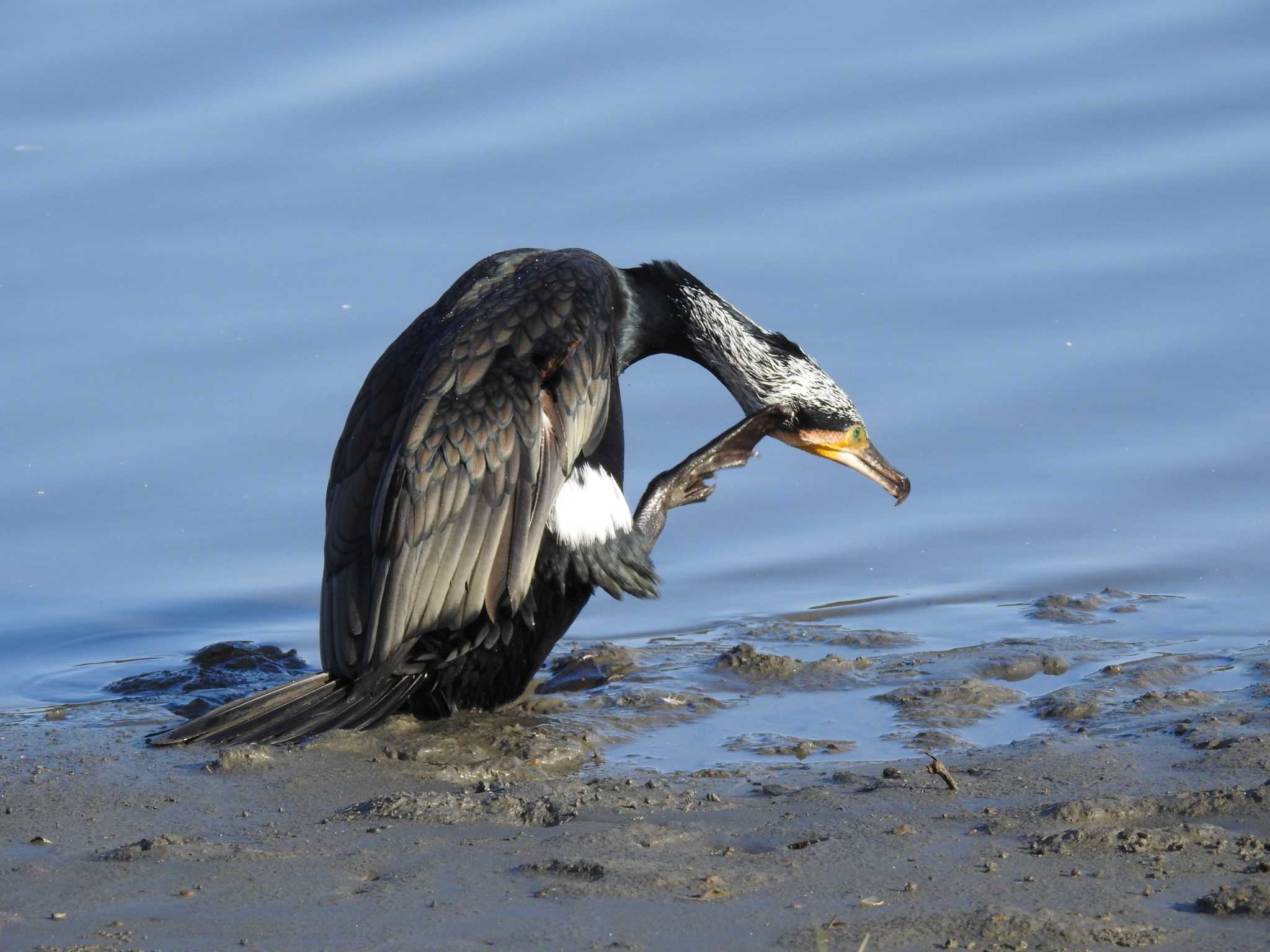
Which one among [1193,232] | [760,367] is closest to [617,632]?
[760,367]

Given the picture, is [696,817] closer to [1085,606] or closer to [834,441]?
[834,441]

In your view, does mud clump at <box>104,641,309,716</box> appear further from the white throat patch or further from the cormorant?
the white throat patch

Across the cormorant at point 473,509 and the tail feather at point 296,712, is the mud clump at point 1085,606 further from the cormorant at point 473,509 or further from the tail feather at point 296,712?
the tail feather at point 296,712

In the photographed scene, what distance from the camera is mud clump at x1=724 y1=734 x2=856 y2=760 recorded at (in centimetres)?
437

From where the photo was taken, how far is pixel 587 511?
4.61 metres

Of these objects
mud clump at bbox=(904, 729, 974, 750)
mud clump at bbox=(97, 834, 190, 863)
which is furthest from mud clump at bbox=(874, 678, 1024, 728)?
mud clump at bbox=(97, 834, 190, 863)

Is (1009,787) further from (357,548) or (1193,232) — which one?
(1193,232)

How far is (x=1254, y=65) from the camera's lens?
8766mm

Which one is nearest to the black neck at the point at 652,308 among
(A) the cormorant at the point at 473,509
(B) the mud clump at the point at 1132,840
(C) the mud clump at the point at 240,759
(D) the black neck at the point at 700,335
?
(D) the black neck at the point at 700,335

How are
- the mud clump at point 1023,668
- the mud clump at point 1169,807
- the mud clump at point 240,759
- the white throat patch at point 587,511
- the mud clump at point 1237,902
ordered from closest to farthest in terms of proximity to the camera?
the mud clump at point 1237,902, the mud clump at point 1169,807, the mud clump at point 240,759, the white throat patch at point 587,511, the mud clump at point 1023,668

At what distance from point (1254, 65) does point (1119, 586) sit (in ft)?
12.9

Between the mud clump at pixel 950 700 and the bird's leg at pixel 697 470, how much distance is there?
87 centimetres

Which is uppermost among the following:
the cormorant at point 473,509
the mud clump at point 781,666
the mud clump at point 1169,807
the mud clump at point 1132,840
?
the cormorant at point 473,509

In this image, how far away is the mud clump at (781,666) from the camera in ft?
16.5
